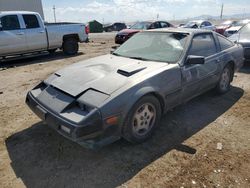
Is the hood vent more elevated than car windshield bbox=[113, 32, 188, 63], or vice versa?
car windshield bbox=[113, 32, 188, 63]

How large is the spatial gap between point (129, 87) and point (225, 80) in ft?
10.3

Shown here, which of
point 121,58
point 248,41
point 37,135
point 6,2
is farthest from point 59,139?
point 6,2

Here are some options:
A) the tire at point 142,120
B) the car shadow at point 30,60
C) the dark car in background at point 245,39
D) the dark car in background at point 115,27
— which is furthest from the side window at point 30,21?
the dark car in background at point 115,27

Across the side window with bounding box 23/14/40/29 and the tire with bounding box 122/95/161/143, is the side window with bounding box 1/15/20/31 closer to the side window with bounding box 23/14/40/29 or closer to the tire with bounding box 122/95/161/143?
the side window with bounding box 23/14/40/29

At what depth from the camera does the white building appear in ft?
75.1

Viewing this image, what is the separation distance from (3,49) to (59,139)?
267 inches

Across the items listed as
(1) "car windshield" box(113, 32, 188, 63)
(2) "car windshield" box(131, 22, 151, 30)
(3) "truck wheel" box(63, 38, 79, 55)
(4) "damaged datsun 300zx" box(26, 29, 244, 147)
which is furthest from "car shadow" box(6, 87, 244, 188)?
(2) "car windshield" box(131, 22, 151, 30)

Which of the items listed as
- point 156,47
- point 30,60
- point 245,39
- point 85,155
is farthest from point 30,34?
point 245,39

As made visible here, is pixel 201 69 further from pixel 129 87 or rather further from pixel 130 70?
pixel 129 87

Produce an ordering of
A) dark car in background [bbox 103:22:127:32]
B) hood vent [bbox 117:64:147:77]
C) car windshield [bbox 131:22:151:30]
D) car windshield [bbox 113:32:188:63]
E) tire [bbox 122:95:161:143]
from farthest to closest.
Answer: 1. dark car in background [bbox 103:22:127:32]
2. car windshield [bbox 131:22:151:30]
3. car windshield [bbox 113:32:188:63]
4. hood vent [bbox 117:64:147:77]
5. tire [bbox 122:95:161:143]

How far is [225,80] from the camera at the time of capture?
17.3ft

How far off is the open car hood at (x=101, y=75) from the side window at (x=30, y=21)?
21.6 ft

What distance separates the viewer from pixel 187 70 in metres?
3.84

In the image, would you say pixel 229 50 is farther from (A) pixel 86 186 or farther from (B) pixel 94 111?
(A) pixel 86 186
